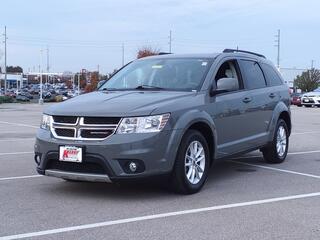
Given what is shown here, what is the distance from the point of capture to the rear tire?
9.37 m

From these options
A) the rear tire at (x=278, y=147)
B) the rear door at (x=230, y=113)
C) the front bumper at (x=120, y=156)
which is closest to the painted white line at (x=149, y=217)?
the front bumper at (x=120, y=156)

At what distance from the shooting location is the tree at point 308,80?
91625mm

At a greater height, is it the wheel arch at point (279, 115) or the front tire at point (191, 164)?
the wheel arch at point (279, 115)

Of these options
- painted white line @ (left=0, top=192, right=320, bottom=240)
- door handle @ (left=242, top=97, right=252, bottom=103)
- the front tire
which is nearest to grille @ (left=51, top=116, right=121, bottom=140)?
the front tire

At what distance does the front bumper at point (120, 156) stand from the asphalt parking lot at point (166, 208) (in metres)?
0.36

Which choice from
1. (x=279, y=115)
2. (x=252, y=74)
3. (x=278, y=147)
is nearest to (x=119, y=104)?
(x=252, y=74)

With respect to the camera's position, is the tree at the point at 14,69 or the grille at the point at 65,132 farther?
Answer: the tree at the point at 14,69

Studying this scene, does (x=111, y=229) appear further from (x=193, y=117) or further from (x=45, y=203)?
(x=193, y=117)

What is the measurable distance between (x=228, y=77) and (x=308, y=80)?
87645mm

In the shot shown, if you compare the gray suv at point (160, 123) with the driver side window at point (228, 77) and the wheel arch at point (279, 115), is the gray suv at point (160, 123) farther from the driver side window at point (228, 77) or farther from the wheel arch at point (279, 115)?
the wheel arch at point (279, 115)

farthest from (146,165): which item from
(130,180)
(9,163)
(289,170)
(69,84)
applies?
(69,84)

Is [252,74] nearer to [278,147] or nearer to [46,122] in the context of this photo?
[278,147]

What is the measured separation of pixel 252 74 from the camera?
8828mm

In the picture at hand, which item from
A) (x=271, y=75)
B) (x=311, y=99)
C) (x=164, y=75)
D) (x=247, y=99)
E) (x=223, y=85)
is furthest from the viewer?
(x=311, y=99)
